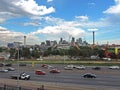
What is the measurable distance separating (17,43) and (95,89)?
550 inches

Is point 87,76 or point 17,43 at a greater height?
point 17,43

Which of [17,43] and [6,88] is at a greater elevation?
[17,43]

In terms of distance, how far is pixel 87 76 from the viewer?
215 feet

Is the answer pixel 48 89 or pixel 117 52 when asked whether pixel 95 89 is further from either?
pixel 117 52

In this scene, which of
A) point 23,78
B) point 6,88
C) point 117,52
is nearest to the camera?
point 6,88

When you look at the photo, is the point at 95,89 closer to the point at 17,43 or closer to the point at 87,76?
the point at 17,43

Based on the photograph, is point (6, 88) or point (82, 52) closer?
point (6, 88)

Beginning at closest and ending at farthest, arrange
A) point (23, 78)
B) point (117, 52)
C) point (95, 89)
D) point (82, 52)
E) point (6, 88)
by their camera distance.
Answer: point (6, 88)
point (95, 89)
point (23, 78)
point (117, 52)
point (82, 52)

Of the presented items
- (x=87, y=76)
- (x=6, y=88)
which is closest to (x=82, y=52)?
(x=87, y=76)

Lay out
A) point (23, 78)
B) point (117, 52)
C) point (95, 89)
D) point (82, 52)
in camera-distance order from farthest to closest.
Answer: point (82, 52) → point (117, 52) → point (23, 78) → point (95, 89)

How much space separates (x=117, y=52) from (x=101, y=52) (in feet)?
31.1

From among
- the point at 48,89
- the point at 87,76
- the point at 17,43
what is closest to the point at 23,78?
the point at 87,76

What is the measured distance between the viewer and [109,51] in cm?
17588

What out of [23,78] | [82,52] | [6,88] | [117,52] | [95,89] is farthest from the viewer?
[82,52]
